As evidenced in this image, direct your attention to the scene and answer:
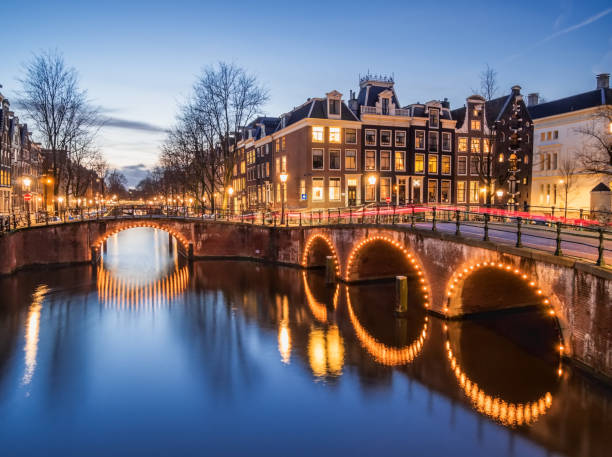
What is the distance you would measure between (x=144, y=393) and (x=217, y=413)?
2811 millimetres

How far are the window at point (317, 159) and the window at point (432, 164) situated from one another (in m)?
11.7

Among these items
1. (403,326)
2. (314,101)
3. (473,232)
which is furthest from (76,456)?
(314,101)

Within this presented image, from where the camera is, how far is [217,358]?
17422 millimetres

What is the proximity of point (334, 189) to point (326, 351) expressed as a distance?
27.9m

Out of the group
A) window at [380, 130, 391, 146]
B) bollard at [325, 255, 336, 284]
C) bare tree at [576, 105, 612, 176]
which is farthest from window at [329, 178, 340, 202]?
bare tree at [576, 105, 612, 176]

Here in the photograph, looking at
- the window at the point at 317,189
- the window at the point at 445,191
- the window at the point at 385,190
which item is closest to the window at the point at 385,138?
the window at the point at 385,190

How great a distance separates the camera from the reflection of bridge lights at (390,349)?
16680 millimetres

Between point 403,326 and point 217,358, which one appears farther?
point 403,326

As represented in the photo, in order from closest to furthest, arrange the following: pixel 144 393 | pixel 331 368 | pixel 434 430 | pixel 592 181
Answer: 1. pixel 434 430
2. pixel 144 393
3. pixel 331 368
4. pixel 592 181

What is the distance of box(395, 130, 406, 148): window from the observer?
45438 millimetres

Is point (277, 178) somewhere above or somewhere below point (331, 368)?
above

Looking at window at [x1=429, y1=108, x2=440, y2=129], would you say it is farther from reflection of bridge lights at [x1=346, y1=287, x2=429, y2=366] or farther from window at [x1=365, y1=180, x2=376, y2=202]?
reflection of bridge lights at [x1=346, y1=287, x2=429, y2=366]

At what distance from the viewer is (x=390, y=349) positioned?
17.7 m

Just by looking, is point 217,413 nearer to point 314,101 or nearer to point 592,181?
point 314,101
